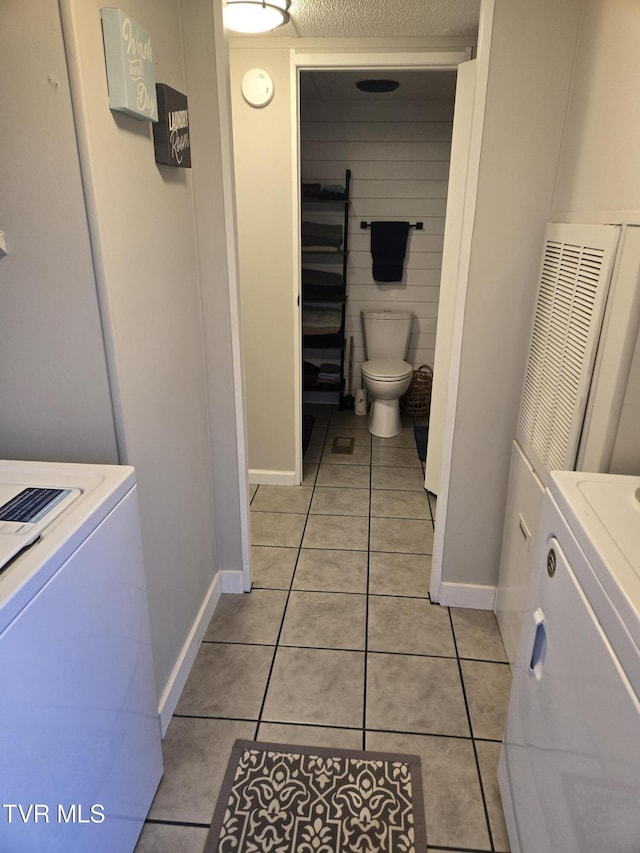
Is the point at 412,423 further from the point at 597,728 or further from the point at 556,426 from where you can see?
the point at 597,728

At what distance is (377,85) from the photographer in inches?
132

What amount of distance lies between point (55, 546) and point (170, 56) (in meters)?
1.40

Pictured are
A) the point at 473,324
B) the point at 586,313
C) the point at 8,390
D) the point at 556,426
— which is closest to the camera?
the point at 8,390

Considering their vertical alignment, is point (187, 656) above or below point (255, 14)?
below

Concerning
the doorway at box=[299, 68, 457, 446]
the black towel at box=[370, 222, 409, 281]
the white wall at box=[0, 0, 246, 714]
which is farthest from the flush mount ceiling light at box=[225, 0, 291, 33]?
the black towel at box=[370, 222, 409, 281]

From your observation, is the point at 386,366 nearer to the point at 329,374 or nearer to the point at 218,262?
the point at 329,374

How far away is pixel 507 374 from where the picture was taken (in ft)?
6.22

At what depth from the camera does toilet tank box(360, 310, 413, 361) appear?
4086 mm

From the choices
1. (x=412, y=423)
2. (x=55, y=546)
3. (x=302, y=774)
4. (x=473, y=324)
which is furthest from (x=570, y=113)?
(x=412, y=423)

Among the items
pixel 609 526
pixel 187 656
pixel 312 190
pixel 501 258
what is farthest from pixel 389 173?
pixel 609 526

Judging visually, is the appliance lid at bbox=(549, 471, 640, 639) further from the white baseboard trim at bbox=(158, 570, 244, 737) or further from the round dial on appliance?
the round dial on appliance

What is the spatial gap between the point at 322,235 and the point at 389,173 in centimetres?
65

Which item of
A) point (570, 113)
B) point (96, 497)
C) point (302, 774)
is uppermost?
point (570, 113)

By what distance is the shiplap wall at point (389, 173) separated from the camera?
3846 mm
